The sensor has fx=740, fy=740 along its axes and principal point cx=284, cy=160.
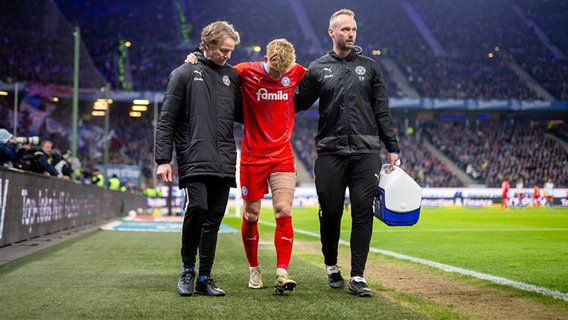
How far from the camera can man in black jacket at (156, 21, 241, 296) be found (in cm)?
573

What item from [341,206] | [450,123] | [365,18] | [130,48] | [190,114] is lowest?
[341,206]

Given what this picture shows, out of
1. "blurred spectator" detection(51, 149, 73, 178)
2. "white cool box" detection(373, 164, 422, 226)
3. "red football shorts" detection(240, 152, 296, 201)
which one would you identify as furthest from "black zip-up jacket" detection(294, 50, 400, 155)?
"blurred spectator" detection(51, 149, 73, 178)

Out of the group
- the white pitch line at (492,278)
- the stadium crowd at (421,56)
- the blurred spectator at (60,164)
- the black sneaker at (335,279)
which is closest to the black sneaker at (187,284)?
the black sneaker at (335,279)

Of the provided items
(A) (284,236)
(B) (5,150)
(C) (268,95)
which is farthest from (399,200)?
(B) (5,150)

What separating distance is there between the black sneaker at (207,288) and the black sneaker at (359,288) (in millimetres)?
1005

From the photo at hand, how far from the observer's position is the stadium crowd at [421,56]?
172 ft

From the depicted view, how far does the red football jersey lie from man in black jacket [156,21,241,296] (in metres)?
0.15

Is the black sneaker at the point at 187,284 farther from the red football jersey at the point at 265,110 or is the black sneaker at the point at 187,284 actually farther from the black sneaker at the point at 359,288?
the black sneaker at the point at 359,288

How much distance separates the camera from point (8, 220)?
36.1 feet

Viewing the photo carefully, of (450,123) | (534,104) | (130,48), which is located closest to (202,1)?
(130,48)

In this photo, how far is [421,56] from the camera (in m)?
64.0

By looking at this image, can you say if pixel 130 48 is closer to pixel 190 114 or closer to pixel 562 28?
pixel 562 28

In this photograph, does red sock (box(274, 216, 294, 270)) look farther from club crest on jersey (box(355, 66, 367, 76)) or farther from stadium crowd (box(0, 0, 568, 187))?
stadium crowd (box(0, 0, 568, 187))

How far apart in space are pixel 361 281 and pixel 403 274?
2095mm
